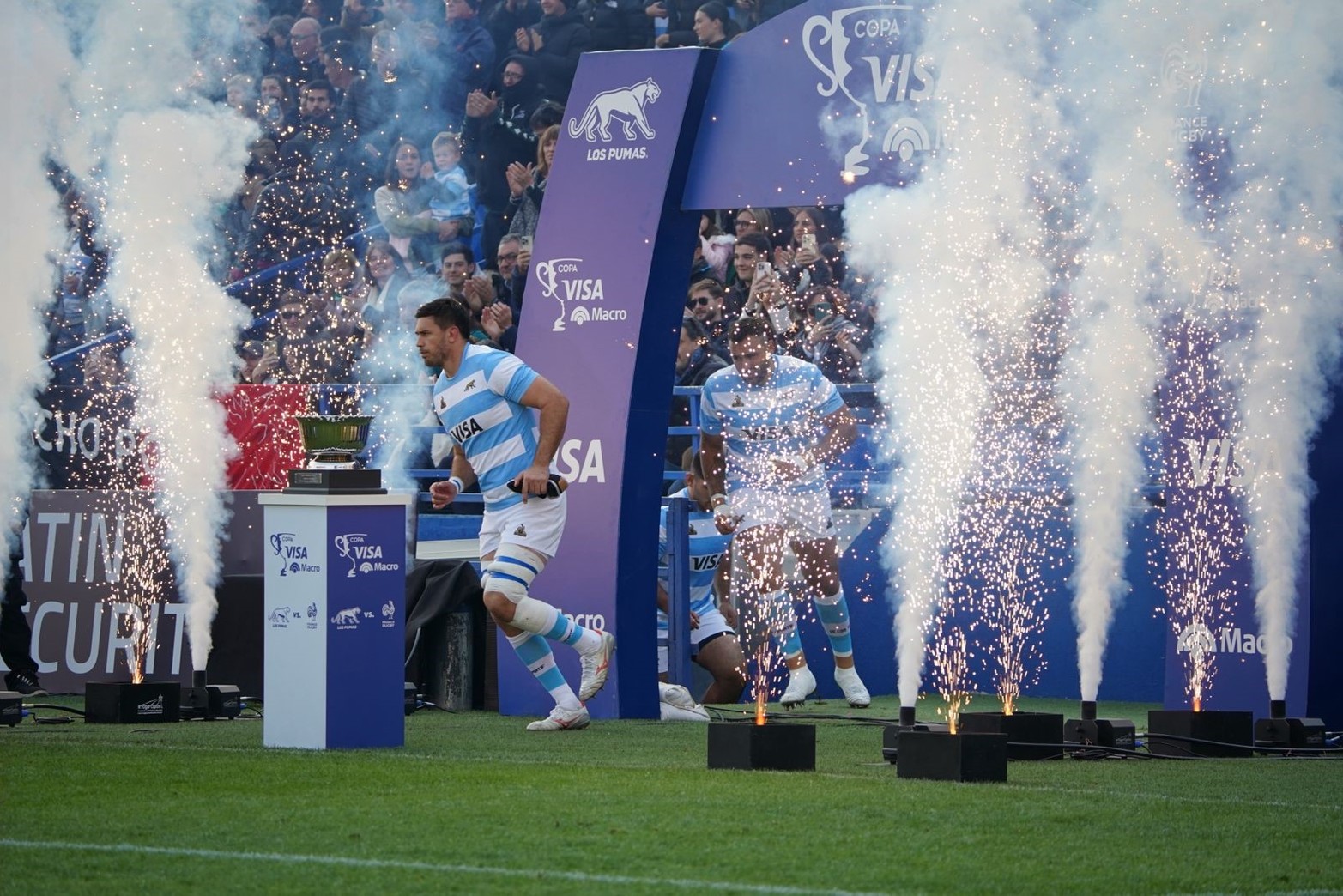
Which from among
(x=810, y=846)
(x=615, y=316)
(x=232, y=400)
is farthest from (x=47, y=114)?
(x=810, y=846)

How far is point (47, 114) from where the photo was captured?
15.8 metres

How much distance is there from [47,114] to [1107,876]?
1242cm

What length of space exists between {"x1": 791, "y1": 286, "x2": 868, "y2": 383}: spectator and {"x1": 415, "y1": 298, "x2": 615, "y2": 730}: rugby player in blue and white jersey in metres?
5.53

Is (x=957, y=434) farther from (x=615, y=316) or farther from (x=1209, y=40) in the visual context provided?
(x=1209, y=40)

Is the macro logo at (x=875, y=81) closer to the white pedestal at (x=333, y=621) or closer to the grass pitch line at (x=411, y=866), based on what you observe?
the white pedestal at (x=333, y=621)

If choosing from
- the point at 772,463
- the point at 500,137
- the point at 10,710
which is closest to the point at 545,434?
the point at 10,710

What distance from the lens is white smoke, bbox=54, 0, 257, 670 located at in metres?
15.1

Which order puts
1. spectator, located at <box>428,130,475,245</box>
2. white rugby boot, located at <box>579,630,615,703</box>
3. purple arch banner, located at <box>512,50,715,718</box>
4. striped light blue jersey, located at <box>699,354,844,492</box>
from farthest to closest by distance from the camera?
spectator, located at <box>428,130,475,245</box> < striped light blue jersey, located at <box>699,354,844,492</box> < purple arch banner, located at <box>512,50,715,718</box> < white rugby boot, located at <box>579,630,615,703</box>

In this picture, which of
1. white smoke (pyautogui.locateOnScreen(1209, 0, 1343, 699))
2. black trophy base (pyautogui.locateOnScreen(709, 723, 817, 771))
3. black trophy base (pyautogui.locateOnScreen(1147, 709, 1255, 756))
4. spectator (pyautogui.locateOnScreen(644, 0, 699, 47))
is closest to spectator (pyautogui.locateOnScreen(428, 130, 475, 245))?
spectator (pyautogui.locateOnScreen(644, 0, 699, 47))

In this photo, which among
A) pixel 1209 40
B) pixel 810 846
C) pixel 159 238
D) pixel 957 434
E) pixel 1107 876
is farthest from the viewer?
pixel 159 238

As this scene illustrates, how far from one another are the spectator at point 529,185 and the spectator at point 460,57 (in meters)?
1.52

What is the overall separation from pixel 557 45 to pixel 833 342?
4.42 meters

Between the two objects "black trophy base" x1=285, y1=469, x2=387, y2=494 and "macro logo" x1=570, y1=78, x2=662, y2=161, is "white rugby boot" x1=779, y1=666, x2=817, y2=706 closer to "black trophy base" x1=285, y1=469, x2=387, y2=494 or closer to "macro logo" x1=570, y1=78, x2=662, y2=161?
"macro logo" x1=570, y1=78, x2=662, y2=161

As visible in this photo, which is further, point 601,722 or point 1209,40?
point 601,722
